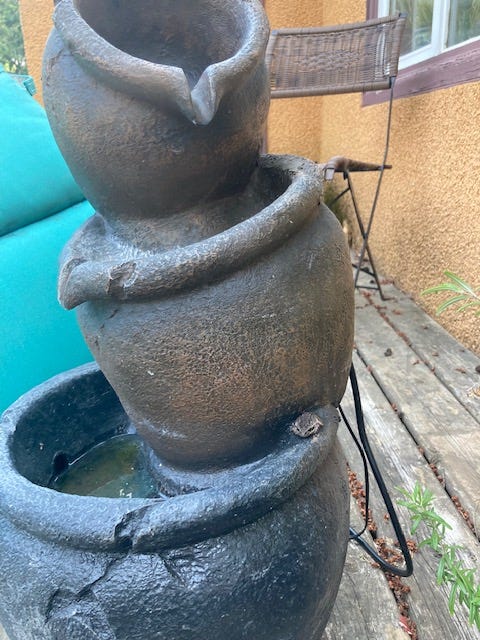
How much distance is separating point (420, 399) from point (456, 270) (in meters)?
0.78

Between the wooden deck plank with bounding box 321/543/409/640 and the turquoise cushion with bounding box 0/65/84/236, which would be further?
the turquoise cushion with bounding box 0/65/84/236

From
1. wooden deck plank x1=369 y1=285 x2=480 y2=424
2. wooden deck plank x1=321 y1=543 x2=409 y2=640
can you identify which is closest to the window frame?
wooden deck plank x1=369 y1=285 x2=480 y2=424

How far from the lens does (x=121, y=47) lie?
967 millimetres

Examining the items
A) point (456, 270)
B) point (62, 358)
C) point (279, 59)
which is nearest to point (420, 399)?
point (456, 270)

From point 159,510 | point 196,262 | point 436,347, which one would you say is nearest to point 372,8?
point 436,347

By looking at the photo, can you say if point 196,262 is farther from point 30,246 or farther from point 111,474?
point 30,246

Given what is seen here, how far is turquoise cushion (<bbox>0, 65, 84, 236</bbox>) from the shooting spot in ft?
5.70

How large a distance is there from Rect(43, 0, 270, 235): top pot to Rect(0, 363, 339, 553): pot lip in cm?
47

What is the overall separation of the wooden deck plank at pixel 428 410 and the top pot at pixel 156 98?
132 cm

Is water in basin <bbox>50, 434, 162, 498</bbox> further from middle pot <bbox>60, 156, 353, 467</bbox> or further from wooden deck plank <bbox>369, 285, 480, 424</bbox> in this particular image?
wooden deck plank <bbox>369, 285, 480, 424</bbox>

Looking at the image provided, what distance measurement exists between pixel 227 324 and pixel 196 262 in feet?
0.35

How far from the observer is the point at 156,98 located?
0.84m

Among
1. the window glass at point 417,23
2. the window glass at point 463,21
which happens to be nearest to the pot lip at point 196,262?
the window glass at point 463,21

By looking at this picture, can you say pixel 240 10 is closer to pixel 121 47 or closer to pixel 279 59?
pixel 121 47
